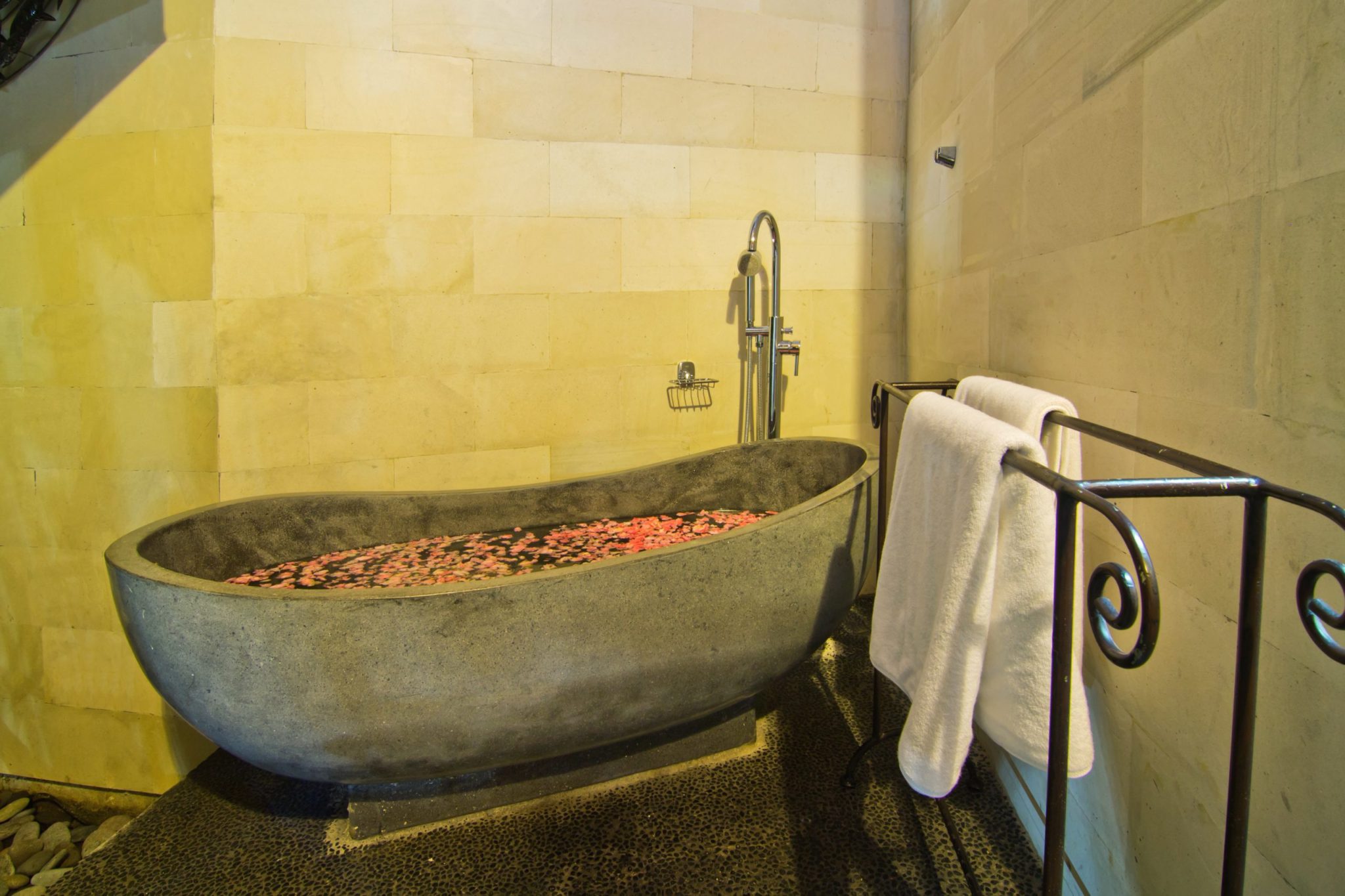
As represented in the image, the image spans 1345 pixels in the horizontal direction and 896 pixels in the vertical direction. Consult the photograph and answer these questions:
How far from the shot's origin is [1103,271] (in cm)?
115

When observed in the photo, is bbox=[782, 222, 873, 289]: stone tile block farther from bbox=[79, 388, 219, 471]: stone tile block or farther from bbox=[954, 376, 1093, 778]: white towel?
bbox=[79, 388, 219, 471]: stone tile block

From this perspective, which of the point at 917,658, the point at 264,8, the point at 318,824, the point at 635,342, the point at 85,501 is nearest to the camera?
the point at 917,658

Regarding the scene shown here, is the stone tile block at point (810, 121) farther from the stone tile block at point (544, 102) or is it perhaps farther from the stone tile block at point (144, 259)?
the stone tile block at point (144, 259)

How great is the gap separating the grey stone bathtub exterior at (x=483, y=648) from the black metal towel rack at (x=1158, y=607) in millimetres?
752

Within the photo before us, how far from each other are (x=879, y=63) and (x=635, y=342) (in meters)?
1.43

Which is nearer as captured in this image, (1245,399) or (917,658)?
(1245,399)

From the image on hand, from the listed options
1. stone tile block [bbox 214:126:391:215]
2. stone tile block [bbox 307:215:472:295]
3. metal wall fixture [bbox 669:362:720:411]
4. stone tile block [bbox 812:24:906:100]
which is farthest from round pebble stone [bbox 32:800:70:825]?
stone tile block [bbox 812:24:906:100]

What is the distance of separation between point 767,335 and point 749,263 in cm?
26

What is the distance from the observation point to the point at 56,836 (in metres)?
2.23

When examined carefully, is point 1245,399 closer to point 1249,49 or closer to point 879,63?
point 1249,49

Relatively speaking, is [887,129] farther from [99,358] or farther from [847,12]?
[99,358]

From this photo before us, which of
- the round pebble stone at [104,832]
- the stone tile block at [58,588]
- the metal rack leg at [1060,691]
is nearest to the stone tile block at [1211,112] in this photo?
the metal rack leg at [1060,691]

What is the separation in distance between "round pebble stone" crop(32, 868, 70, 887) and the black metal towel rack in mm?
2905

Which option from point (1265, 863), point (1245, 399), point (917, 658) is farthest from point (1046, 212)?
point (1265, 863)
